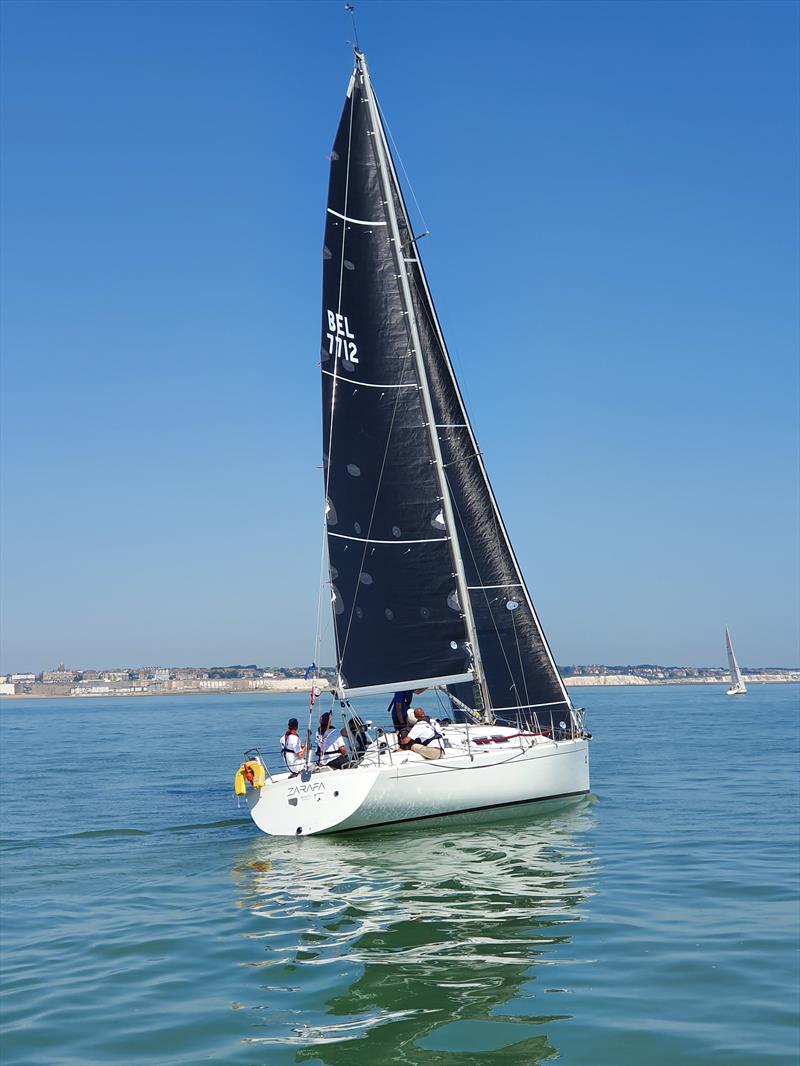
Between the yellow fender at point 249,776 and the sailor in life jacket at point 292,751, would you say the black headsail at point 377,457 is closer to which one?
the sailor in life jacket at point 292,751

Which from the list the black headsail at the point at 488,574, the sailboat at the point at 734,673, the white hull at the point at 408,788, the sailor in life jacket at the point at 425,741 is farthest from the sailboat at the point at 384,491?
the sailboat at the point at 734,673

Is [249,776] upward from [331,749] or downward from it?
downward

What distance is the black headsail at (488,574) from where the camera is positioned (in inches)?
864

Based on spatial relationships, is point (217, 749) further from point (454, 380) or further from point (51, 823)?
point (454, 380)

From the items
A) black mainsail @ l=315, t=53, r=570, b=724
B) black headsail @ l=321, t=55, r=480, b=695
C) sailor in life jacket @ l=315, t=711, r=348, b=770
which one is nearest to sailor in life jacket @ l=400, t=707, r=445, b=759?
sailor in life jacket @ l=315, t=711, r=348, b=770

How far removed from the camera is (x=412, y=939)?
10641 mm

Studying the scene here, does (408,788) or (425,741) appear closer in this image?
(408,788)

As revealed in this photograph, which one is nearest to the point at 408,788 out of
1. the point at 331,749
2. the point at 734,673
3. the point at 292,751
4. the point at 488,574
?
the point at 331,749

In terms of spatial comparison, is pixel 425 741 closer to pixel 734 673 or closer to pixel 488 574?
pixel 488 574

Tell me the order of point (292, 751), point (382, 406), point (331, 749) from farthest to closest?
1. point (382, 406)
2. point (292, 751)
3. point (331, 749)

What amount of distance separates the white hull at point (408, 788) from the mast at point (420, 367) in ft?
6.57

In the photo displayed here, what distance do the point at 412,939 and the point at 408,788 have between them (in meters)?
6.20

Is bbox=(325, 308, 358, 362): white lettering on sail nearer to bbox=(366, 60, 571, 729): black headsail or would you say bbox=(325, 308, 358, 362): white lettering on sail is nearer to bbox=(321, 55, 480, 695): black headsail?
bbox=(321, 55, 480, 695): black headsail

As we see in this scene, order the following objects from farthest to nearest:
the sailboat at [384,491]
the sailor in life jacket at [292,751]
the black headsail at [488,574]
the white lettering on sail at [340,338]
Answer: the black headsail at [488,574], the white lettering on sail at [340,338], the sailboat at [384,491], the sailor in life jacket at [292,751]
